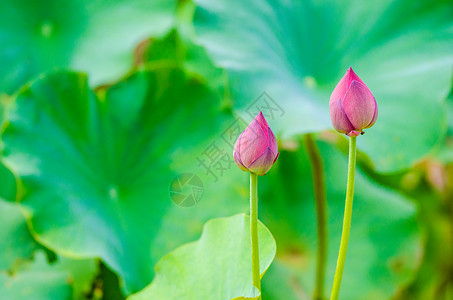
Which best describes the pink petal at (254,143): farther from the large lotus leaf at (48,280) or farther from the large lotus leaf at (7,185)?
the large lotus leaf at (7,185)

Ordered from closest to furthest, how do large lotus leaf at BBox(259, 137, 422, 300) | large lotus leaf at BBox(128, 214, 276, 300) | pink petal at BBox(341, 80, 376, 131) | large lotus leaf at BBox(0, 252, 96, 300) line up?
pink petal at BBox(341, 80, 376, 131)
large lotus leaf at BBox(128, 214, 276, 300)
large lotus leaf at BBox(0, 252, 96, 300)
large lotus leaf at BBox(259, 137, 422, 300)

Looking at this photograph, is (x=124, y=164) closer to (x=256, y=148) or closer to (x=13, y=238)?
(x=13, y=238)

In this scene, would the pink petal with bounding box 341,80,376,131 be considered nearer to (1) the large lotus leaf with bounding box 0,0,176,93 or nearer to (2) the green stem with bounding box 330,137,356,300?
(2) the green stem with bounding box 330,137,356,300

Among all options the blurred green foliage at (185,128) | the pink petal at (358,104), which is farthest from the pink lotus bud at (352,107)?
the blurred green foliage at (185,128)

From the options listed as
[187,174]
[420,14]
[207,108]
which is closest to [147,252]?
[187,174]

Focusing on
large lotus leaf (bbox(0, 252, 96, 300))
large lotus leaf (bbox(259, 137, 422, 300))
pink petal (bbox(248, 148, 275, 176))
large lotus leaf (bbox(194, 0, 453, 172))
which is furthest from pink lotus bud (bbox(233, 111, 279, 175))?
large lotus leaf (bbox(259, 137, 422, 300))

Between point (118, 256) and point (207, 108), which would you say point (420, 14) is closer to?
point (207, 108)

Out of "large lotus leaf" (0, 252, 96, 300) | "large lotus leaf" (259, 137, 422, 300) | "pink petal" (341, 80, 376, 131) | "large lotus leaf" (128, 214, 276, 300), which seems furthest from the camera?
"large lotus leaf" (259, 137, 422, 300)
